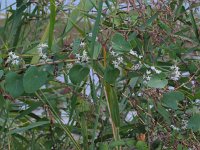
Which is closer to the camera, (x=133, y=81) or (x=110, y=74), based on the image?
(x=110, y=74)

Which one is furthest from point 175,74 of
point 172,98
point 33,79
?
point 33,79

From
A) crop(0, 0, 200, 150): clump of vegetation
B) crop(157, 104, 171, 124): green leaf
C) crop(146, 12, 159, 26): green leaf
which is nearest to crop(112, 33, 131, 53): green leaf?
crop(0, 0, 200, 150): clump of vegetation

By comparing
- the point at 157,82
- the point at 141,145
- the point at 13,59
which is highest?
the point at 13,59

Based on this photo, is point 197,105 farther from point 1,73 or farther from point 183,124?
point 1,73

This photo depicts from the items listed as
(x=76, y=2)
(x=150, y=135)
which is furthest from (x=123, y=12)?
(x=150, y=135)

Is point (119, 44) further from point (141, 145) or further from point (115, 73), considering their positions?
point (141, 145)

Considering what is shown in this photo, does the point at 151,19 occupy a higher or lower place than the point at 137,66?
higher

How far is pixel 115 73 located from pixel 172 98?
0.14m

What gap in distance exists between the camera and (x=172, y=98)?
4.73ft

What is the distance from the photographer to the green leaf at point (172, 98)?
144 cm

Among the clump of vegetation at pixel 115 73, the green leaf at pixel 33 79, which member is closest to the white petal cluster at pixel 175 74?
the clump of vegetation at pixel 115 73

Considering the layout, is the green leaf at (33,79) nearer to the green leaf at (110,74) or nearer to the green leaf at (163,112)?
the green leaf at (110,74)

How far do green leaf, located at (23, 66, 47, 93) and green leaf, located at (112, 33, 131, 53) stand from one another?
0.57ft

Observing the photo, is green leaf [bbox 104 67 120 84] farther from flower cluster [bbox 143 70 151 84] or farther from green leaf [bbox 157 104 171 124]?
green leaf [bbox 157 104 171 124]
